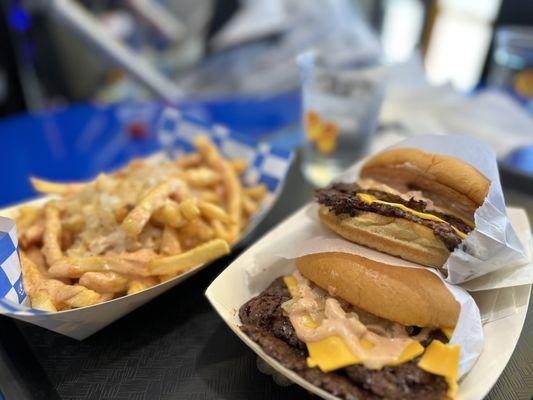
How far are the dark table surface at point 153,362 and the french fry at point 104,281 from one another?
0.16 metres

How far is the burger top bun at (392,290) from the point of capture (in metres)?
1.02

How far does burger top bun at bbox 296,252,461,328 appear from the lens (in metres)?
1.02

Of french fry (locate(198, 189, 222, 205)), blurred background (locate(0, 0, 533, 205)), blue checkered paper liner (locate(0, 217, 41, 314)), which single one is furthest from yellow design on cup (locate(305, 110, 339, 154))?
blue checkered paper liner (locate(0, 217, 41, 314))

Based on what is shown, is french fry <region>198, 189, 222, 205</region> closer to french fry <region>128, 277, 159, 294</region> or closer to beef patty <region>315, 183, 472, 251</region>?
french fry <region>128, 277, 159, 294</region>

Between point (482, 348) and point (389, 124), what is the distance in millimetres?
1751

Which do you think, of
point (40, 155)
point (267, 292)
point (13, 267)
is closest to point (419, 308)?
point (267, 292)

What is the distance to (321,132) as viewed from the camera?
77.9 inches

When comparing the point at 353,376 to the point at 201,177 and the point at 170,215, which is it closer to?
the point at 170,215

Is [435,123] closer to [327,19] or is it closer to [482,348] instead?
[482,348]

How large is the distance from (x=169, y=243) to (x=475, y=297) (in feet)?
3.21

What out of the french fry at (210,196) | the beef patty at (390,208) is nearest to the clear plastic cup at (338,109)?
the french fry at (210,196)

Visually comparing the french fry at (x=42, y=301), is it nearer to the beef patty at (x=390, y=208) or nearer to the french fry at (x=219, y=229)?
the french fry at (x=219, y=229)

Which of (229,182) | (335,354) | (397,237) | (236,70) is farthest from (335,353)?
(236,70)

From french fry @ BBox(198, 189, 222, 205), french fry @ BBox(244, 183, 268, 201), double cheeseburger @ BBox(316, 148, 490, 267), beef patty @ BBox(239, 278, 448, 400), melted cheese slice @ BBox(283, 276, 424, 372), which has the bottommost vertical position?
beef patty @ BBox(239, 278, 448, 400)
